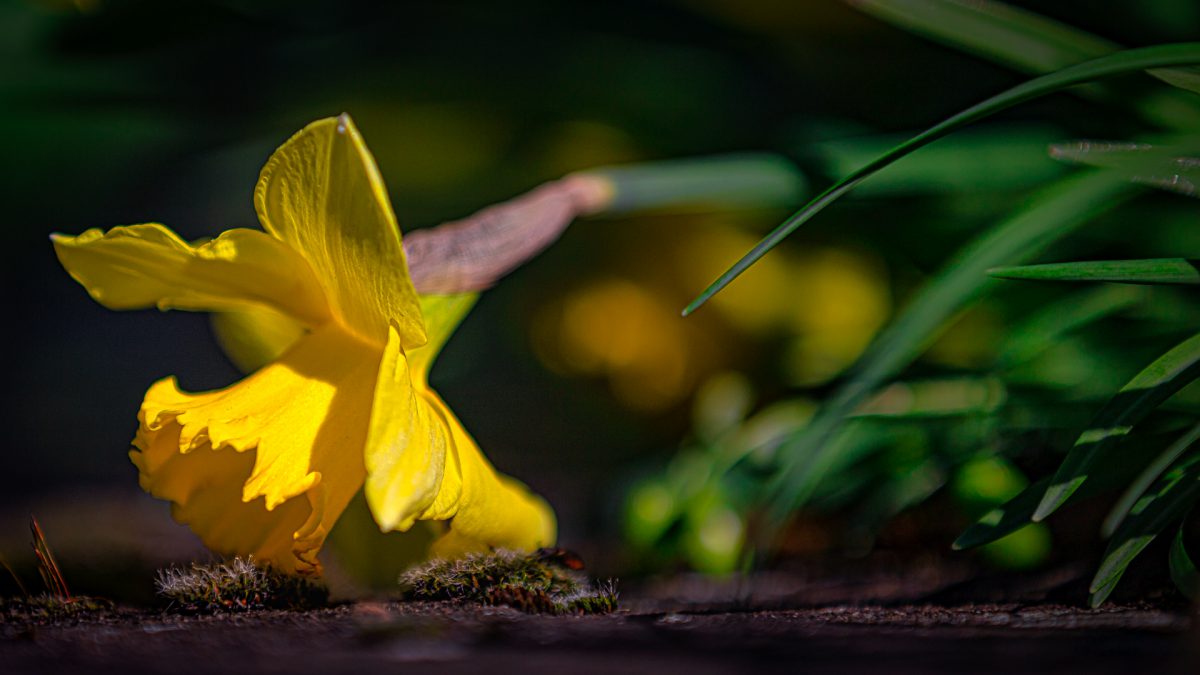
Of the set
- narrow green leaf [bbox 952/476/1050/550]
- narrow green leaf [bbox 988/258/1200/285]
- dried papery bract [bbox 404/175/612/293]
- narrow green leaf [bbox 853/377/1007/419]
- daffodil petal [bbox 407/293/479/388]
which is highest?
dried papery bract [bbox 404/175/612/293]

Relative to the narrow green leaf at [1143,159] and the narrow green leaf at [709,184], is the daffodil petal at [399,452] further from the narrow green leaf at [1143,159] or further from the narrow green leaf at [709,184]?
the narrow green leaf at [1143,159]

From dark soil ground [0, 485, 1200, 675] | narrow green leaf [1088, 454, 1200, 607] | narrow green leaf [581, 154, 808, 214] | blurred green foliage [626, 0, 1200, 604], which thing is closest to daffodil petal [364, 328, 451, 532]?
dark soil ground [0, 485, 1200, 675]

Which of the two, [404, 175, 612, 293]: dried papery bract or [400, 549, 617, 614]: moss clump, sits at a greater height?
[404, 175, 612, 293]: dried papery bract

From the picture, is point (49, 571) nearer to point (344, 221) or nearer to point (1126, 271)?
point (344, 221)

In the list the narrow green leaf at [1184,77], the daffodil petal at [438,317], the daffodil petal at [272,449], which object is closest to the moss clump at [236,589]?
the daffodil petal at [272,449]

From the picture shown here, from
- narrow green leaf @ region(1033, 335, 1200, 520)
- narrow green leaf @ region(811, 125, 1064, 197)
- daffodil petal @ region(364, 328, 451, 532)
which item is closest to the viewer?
daffodil petal @ region(364, 328, 451, 532)

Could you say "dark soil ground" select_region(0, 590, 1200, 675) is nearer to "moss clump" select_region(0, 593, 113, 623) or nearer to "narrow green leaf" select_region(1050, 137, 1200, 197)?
"moss clump" select_region(0, 593, 113, 623)

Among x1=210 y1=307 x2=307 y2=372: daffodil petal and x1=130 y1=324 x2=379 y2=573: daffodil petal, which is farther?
x1=210 y1=307 x2=307 y2=372: daffodil petal

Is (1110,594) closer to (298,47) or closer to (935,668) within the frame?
(935,668)
